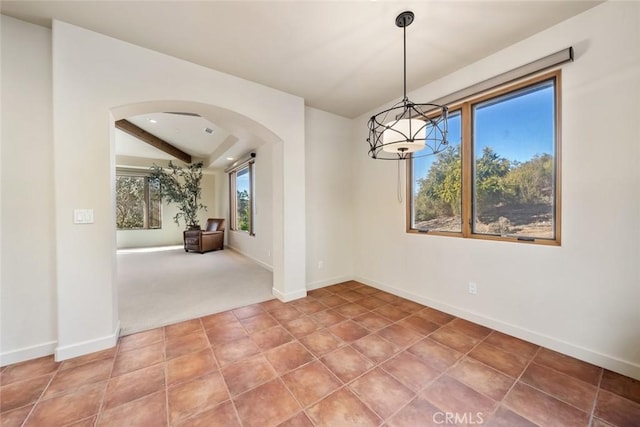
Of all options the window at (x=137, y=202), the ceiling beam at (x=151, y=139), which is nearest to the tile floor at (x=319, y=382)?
the ceiling beam at (x=151, y=139)

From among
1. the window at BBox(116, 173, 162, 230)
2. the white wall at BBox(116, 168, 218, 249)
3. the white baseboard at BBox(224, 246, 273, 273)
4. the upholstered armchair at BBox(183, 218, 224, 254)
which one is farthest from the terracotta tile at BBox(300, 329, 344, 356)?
the window at BBox(116, 173, 162, 230)

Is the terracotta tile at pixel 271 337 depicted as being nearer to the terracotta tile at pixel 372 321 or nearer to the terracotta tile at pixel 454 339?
the terracotta tile at pixel 372 321

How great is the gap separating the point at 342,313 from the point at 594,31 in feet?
10.9

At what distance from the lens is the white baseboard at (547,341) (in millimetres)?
1768

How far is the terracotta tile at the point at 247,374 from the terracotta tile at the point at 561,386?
1863mm

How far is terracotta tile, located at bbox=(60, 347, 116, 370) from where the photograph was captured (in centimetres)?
192

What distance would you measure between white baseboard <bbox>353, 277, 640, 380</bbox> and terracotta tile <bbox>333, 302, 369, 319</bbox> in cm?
78

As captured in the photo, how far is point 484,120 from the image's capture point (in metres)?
2.57

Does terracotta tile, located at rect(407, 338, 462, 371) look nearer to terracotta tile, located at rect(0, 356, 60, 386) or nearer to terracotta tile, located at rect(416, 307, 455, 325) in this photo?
terracotta tile, located at rect(416, 307, 455, 325)

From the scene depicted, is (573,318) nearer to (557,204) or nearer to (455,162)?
(557,204)

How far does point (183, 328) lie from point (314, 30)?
3.12 meters

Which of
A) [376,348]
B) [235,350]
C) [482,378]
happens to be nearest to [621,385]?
[482,378]

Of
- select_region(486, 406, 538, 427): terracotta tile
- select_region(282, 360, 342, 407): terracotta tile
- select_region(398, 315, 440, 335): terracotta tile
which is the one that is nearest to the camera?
select_region(486, 406, 538, 427): terracotta tile

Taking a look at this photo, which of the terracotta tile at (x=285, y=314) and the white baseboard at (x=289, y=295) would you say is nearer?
the terracotta tile at (x=285, y=314)
